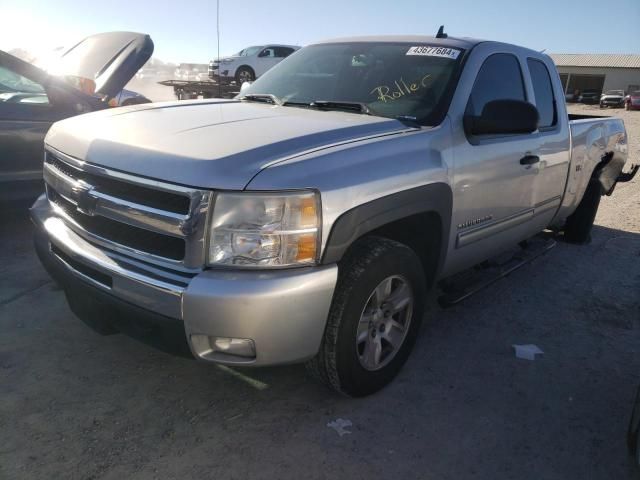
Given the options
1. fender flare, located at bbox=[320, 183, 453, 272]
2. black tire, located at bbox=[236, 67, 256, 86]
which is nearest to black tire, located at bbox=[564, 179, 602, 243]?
fender flare, located at bbox=[320, 183, 453, 272]

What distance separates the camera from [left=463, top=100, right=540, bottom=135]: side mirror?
2.92 m

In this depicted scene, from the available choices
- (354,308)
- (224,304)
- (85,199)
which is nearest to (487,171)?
(354,308)

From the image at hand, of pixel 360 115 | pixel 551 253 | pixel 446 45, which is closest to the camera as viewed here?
pixel 360 115

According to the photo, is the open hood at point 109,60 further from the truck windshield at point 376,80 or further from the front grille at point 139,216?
the front grille at point 139,216

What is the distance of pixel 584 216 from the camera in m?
5.43

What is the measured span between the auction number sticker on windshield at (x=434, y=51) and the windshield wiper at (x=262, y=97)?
91 cm

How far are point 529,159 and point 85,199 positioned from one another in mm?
2792

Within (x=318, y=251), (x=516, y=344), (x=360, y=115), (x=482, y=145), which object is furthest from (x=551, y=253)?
(x=318, y=251)

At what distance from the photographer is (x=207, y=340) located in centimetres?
213

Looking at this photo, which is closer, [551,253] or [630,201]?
[551,253]

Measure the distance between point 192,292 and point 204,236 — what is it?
22 centimetres

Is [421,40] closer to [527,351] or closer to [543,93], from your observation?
[543,93]

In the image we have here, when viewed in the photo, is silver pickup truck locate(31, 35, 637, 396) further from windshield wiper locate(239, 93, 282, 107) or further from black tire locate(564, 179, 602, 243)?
black tire locate(564, 179, 602, 243)

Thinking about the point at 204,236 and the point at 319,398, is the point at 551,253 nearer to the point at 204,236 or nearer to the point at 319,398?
the point at 319,398
